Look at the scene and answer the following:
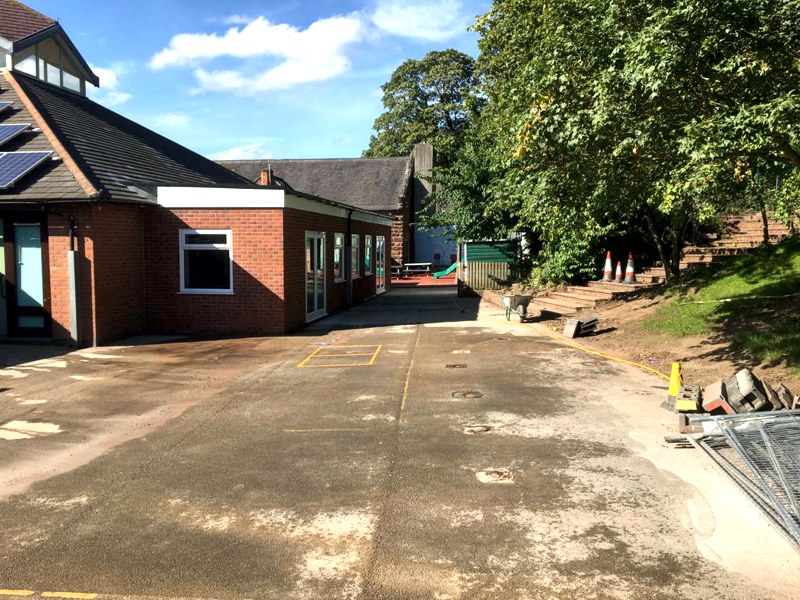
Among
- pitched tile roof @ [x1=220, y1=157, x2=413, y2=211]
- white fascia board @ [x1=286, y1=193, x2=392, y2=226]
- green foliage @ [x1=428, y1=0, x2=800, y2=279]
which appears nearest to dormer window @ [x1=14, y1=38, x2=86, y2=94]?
white fascia board @ [x1=286, y1=193, x2=392, y2=226]

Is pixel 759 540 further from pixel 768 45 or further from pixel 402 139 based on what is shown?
pixel 402 139

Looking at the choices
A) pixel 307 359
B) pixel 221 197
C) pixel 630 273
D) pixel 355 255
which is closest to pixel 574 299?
pixel 630 273

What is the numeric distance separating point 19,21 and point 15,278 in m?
9.29

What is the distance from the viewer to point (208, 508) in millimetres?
5090

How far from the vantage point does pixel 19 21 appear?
59.0ft

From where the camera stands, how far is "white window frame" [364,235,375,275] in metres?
24.7

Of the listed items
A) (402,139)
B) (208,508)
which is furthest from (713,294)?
(402,139)

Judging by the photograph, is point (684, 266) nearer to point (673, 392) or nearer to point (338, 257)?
point (338, 257)

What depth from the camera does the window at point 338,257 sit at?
19734mm

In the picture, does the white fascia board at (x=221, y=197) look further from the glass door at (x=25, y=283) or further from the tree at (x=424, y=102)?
the tree at (x=424, y=102)

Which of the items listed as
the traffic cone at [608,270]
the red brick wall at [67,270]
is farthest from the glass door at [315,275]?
the traffic cone at [608,270]

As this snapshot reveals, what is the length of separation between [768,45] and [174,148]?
19651mm

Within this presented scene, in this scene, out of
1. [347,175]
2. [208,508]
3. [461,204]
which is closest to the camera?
[208,508]

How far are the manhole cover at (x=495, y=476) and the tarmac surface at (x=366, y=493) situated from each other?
2 cm
